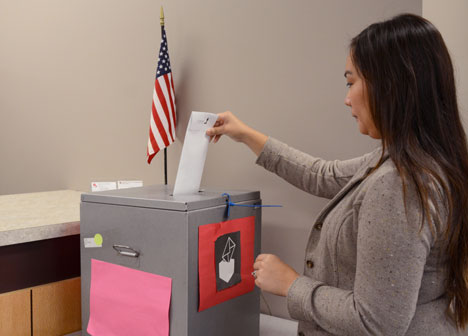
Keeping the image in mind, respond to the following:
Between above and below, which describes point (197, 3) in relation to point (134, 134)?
above

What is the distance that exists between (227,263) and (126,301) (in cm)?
27

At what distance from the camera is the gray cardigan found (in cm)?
68

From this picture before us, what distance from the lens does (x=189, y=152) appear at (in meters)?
1.06

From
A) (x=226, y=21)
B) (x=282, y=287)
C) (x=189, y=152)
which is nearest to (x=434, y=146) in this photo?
(x=282, y=287)

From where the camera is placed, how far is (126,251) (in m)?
1.05

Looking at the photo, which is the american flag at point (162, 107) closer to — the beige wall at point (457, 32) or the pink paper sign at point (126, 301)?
the pink paper sign at point (126, 301)

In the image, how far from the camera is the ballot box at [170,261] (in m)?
0.97

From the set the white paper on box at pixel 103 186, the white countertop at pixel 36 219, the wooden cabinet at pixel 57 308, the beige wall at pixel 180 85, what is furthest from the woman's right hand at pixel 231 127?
the white paper on box at pixel 103 186

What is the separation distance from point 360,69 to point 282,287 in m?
0.45

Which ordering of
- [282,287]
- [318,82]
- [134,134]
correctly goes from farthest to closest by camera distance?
[134,134], [318,82], [282,287]

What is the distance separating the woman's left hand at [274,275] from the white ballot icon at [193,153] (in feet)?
0.94

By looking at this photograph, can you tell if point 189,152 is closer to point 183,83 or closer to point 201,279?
point 201,279

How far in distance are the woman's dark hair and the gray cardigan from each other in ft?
0.11

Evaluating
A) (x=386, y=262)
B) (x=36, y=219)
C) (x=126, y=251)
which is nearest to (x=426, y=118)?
(x=386, y=262)
